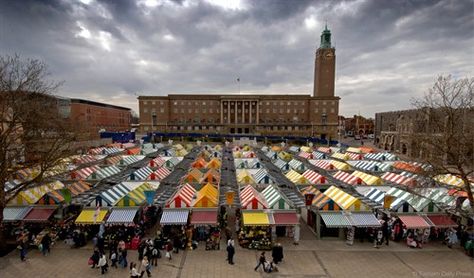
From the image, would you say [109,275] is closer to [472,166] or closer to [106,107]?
[472,166]

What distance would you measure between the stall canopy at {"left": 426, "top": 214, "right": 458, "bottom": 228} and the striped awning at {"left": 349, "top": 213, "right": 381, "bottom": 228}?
3.18 meters

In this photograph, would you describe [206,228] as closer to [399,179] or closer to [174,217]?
[174,217]

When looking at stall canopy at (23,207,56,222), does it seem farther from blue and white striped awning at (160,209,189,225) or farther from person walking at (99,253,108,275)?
blue and white striped awning at (160,209,189,225)

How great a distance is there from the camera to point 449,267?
12414 mm

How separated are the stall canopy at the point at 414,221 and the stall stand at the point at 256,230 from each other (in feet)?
23.7

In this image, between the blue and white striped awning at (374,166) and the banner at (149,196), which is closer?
the banner at (149,196)

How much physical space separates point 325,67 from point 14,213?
301ft

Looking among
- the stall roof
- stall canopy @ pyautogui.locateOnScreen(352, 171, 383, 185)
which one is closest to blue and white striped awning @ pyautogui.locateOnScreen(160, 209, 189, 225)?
the stall roof

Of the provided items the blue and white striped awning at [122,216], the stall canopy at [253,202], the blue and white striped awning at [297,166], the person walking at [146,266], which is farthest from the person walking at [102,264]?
the blue and white striped awning at [297,166]

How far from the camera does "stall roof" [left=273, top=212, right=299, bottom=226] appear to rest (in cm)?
1457

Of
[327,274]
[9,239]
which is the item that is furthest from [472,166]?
[9,239]

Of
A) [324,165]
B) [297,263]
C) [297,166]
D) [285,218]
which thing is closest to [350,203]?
[285,218]

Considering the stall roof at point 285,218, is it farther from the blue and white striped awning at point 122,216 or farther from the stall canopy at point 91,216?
the stall canopy at point 91,216

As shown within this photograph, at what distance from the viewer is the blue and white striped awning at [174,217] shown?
14.3m
